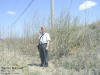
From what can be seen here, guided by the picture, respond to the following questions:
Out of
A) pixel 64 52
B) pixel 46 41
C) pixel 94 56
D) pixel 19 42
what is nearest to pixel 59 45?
pixel 64 52

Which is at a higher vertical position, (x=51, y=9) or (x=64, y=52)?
(x=51, y=9)

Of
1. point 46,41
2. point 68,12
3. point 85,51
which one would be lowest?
point 85,51

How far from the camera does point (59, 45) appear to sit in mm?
8578

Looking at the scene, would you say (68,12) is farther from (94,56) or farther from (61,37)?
(94,56)

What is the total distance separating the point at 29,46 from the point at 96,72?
5901 millimetres

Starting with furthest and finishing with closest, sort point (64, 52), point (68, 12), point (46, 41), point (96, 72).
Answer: point (64, 52) → point (68, 12) → point (46, 41) → point (96, 72)

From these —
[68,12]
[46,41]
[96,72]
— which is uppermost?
[68,12]

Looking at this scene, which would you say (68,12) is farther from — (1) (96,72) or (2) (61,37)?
(1) (96,72)

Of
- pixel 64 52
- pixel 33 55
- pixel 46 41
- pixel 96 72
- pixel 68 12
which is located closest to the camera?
pixel 96 72

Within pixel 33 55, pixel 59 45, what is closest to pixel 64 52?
pixel 59 45

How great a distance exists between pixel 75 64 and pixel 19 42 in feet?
17.5

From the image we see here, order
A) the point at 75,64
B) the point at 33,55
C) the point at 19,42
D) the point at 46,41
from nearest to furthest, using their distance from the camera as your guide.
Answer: the point at 75,64 → the point at 46,41 → the point at 33,55 → the point at 19,42

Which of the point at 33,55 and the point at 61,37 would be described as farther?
the point at 33,55

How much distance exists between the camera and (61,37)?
332 inches
